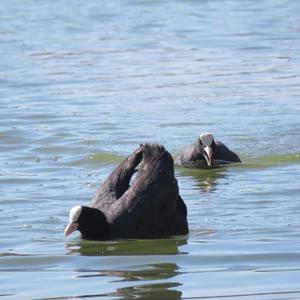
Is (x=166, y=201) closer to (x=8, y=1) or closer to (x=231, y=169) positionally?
(x=231, y=169)

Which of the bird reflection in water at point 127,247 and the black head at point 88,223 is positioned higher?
the black head at point 88,223

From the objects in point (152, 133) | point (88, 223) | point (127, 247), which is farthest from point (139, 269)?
point (152, 133)

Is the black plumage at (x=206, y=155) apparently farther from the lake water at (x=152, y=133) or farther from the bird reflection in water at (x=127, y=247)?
the bird reflection in water at (x=127, y=247)

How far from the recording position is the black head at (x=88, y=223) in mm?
10055

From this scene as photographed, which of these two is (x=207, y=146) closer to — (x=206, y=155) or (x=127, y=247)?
(x=206, y=155)

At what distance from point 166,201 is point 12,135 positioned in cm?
580

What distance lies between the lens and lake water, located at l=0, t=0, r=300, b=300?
8.81 meters

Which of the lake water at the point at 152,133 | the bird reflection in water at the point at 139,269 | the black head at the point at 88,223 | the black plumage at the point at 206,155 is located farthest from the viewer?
the black plumage at the point at 206,155

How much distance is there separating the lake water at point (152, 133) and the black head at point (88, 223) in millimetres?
114

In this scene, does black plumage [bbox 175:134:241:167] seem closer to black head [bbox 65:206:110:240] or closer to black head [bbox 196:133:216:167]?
black head [bbox 196:133:216:167]

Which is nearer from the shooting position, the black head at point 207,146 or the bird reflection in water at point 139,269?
the bird reflection in water at point 139,269

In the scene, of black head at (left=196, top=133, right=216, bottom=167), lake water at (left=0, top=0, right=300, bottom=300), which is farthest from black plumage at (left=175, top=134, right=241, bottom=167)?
lake water at (left=0, top=0, right=300, bottom=300)

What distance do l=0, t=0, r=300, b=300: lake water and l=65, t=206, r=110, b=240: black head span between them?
0.11 meters

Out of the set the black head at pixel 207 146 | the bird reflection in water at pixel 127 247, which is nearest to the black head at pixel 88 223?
the bird reflection in water at pixel 127 247
